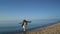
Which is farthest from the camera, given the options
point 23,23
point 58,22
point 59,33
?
point 58,22

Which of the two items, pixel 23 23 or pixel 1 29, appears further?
pixel 1 29

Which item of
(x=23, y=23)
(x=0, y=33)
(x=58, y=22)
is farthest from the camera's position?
(x=58, y=22)

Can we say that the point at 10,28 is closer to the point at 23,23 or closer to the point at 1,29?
the point at 1,29

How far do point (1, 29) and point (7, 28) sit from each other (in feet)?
5.23

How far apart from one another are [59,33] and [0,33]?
44.4 feet

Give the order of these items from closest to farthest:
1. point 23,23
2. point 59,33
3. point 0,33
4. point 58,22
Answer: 1. point 23,23
2. point 59,33
3. point 0,33
4. point 58,22

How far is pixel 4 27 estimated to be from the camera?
37.7 metres

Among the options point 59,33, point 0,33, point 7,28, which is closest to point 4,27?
point 7,28

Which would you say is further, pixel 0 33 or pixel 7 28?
pixel 7 28

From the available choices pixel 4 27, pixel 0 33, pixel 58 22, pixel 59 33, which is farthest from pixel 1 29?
pixel 59 33

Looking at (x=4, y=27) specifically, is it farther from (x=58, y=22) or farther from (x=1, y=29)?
(x=58, y=22)

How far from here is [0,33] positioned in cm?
3162

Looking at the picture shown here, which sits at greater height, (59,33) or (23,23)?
(23,23)

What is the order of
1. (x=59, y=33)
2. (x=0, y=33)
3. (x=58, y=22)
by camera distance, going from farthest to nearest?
(x=58, y=22) < (x=0, y=33) < (x=59, y=33)
